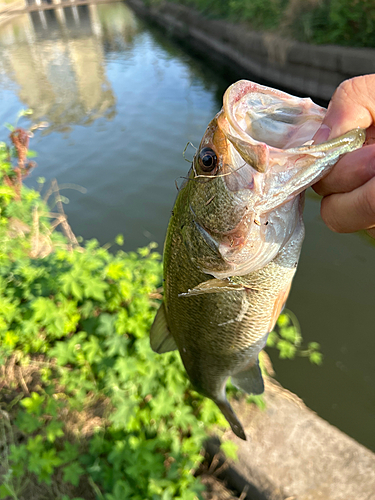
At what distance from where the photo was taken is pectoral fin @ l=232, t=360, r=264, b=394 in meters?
1.90

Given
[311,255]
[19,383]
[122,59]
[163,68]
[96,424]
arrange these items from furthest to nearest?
1. [122,59]
2. [163,68]
3. [311,255]
4. [19,383]
5. [96,424]

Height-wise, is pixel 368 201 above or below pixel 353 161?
below

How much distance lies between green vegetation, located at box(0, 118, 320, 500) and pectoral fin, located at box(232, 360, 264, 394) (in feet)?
1.78

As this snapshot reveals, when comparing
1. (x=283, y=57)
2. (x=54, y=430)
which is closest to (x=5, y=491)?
(x=54, y=430)

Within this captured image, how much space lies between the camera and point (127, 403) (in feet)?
7.35

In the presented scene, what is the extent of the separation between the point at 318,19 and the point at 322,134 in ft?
33.7

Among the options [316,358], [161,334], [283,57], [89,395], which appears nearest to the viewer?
[161,334]

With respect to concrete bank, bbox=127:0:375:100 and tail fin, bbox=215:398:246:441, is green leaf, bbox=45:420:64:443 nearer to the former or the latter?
tail fin, bbox=215:398:246:441

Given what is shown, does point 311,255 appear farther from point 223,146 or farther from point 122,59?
point 122,59

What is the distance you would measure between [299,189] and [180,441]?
2.06 meters

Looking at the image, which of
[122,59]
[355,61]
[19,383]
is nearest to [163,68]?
[122,59]

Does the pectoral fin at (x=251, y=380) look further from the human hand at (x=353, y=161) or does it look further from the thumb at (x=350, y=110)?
the thumb at (x=350, y=110)

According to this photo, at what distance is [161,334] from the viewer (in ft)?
5.89

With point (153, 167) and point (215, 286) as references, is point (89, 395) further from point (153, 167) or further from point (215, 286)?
point (153, 167)
